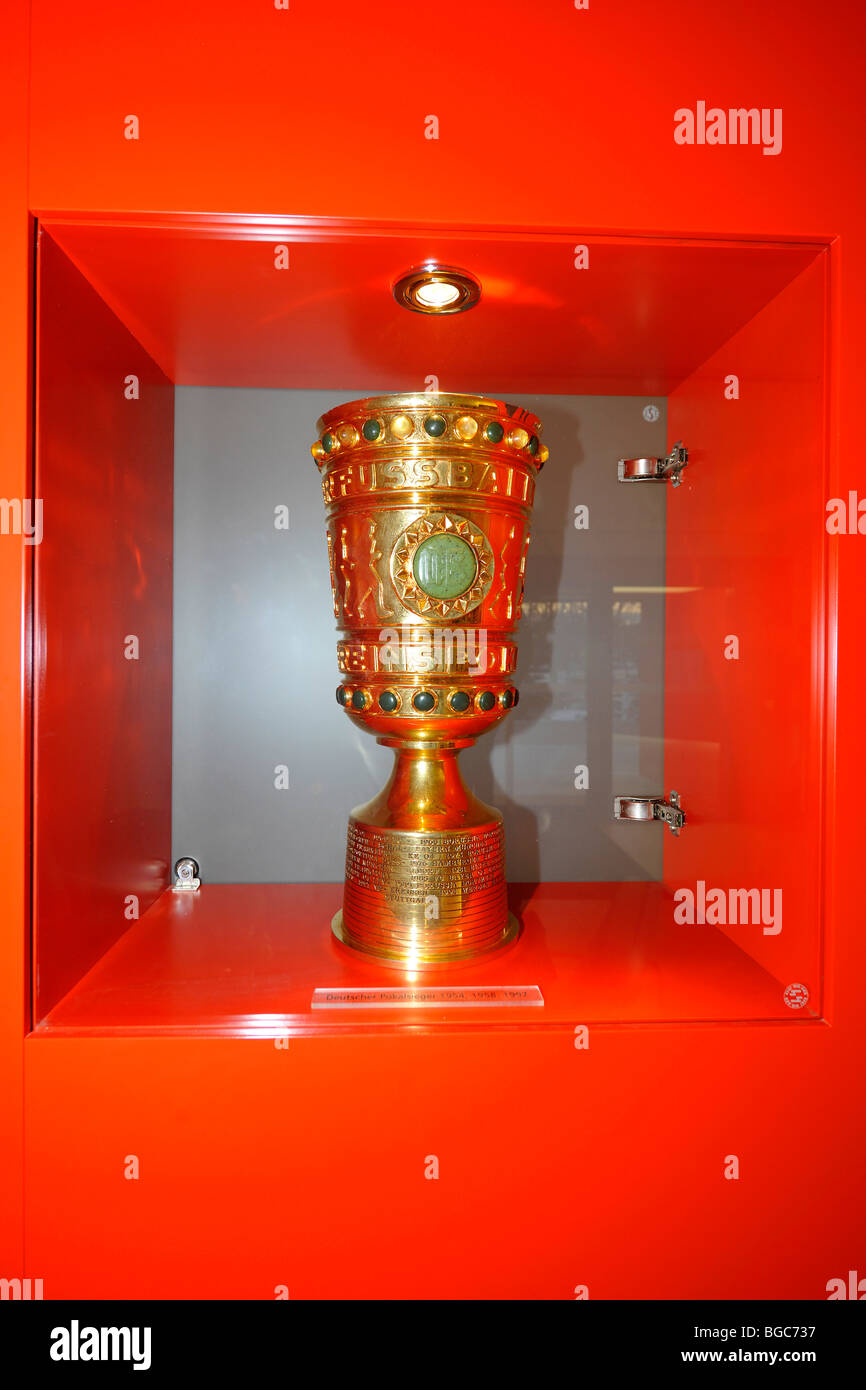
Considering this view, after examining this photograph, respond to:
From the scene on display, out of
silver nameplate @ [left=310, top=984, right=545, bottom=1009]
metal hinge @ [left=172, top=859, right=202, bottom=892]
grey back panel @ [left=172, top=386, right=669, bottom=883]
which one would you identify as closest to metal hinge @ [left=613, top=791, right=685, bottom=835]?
grey back panel @ [left=172, top=386, right=669, bottom=883]

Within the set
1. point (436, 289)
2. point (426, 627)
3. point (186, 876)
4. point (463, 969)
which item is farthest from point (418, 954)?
point (436, 289)

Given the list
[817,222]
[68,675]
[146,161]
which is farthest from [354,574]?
[817,222]

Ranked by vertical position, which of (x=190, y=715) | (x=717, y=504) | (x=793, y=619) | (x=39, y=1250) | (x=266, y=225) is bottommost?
(x=39, y=1250)

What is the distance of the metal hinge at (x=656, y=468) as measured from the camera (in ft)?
4.09

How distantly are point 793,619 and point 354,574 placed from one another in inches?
20.2

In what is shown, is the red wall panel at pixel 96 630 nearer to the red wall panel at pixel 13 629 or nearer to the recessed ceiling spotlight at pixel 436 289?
the red wall panel at pixel 13 629

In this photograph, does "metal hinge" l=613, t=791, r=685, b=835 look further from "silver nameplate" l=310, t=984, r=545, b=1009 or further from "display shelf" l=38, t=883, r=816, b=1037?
"silver nameplate" l=310, t=984, r=545, b=1009

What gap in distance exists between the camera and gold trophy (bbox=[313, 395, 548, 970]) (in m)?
0.92

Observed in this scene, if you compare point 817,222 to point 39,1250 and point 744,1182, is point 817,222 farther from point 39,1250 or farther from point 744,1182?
point 39,1250

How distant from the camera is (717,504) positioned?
3.70 feet

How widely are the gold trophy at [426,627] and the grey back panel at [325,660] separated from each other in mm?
297

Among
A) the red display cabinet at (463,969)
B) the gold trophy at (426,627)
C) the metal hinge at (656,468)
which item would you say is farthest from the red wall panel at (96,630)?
the metal hinge at (656,468)

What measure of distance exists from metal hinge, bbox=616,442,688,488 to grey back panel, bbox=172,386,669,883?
0.8 inches

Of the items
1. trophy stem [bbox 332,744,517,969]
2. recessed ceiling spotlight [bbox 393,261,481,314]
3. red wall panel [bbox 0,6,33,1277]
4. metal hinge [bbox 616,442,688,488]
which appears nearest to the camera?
red wall panel [bbox 0,6,33,1277]
